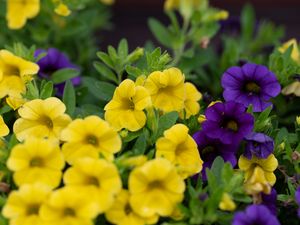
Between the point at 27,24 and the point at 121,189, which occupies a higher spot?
the point at 121,189

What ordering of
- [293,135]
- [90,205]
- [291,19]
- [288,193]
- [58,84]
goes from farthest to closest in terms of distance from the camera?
[291,19] < [58,84] < [293,135] < [288,193] < [90,205]

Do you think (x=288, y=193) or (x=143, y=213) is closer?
(x=143, y=213)

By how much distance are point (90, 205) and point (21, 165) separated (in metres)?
→ 0.17

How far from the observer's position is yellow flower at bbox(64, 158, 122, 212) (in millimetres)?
1120

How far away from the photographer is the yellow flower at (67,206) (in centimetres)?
112

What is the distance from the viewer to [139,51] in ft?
5.06

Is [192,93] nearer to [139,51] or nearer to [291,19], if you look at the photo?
[139,51]

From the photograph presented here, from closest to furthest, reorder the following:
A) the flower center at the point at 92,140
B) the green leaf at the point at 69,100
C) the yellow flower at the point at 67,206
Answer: the yellow flower at the point at 67,206 < the flower center at the point at 92,140 < the green leaf at the point at 69,100

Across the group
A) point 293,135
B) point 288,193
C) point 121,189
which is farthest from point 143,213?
point 293,135

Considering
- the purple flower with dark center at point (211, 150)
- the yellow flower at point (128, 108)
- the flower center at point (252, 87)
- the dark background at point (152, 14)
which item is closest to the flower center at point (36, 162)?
the yellow flower at point (128, 108)

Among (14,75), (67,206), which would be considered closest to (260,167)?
(67,206)

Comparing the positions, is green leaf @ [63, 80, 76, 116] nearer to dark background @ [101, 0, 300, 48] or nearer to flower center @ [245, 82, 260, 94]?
flower center @ [245, 82, 260, 94]

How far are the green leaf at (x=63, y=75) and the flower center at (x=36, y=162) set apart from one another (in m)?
0.55

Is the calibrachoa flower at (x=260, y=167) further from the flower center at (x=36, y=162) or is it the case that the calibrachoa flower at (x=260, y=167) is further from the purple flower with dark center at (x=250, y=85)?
the flower center at (x=36, y=162)
